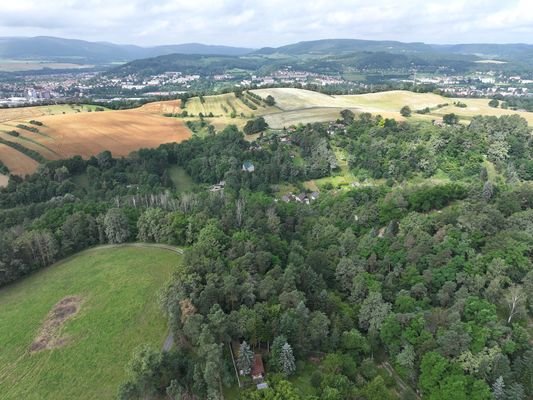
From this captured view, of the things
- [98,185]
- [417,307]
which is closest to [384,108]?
[98,185]

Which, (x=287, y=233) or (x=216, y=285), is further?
(x=287, y=233)

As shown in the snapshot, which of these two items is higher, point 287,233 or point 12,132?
point 12,132

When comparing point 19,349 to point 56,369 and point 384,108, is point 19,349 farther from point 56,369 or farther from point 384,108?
point 384,108

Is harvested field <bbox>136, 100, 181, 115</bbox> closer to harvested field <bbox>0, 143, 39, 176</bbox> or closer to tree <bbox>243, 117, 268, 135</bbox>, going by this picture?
tree <bbox>243, 117, 268, 135</bbox>

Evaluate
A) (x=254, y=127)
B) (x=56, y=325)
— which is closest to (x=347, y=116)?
(x=254, y=127)

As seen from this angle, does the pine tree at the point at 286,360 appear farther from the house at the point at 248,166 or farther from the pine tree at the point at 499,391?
the house at the point at 248,166

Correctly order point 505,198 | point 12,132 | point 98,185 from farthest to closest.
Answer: point 12,132
point 98,185
point 505,198

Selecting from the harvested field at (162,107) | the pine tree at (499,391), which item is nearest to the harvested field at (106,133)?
the harvested field at (162,107)

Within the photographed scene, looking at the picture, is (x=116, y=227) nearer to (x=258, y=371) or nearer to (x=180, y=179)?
(x=258, y=371)
